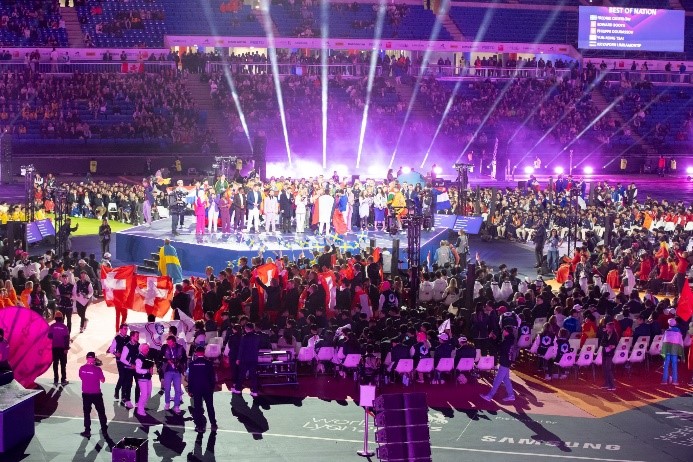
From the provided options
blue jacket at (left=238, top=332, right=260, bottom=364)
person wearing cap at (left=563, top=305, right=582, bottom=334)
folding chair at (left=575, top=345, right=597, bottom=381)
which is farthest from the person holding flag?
folding chair at (left=575, top=345, right=597, bottom=381)

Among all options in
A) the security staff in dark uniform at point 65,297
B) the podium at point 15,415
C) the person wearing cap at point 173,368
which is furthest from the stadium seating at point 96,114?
the podium at point 15,415

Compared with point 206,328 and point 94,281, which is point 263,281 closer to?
point 206,328

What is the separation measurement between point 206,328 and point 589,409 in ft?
22.7

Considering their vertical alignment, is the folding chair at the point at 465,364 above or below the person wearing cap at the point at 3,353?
below

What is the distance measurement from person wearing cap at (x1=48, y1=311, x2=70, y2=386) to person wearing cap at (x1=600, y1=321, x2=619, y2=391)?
9.22m

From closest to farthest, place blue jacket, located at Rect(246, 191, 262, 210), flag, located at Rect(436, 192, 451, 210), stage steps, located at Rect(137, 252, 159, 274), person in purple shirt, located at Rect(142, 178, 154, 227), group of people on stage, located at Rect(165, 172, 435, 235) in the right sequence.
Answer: stage steps, located at Rect(137, 252, 159, 274)
blue jacket, located at Rect(246, 191, 262, 210)
group of people on stage, located at Rect(165, 172, 435, 235)
person in purple shirt, located at Rect(142, 178, 154, 227)
flag, located at Rect(436, 192, 451, 210)

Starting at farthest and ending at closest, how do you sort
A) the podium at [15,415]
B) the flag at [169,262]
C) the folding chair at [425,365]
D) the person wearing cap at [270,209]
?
the person wearing cap at [270,209], the flag at [169,262], the folding chair at [425,365], the podium at [15,415]

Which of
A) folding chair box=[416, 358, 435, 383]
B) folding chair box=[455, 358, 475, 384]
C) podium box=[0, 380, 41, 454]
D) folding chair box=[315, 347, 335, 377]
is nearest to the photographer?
podium box=[0, 380, 41, 454]

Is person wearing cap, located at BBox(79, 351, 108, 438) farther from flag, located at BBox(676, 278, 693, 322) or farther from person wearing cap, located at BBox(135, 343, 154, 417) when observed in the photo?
flag, located at BBox(676, 278, 693, 322)

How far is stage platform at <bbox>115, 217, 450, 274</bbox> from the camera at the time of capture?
92.0 feet

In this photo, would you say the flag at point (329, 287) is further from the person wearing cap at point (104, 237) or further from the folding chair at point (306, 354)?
the person wearing cap at point (104, 237)

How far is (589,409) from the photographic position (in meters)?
17.3

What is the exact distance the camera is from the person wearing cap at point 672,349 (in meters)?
18.7

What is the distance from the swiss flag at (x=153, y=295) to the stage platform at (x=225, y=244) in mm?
6008
